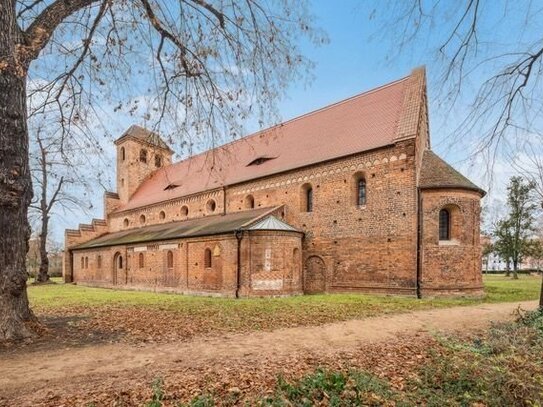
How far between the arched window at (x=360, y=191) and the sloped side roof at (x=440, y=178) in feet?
8.78

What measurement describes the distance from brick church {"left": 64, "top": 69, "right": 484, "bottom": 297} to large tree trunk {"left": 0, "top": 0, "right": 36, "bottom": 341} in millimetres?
6259

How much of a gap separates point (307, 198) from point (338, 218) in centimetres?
255

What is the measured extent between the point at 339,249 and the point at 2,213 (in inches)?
572

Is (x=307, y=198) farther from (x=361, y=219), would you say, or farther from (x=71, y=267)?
(x=71, y=267)

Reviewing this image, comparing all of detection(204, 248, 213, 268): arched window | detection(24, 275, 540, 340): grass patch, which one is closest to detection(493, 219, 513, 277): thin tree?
detection(24, 275, 540, 340): grass patch

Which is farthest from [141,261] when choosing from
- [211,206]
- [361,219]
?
[361,219]

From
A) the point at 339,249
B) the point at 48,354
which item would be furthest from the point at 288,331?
the point at 339,249

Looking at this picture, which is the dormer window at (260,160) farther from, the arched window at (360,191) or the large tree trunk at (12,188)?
the large tree trunk at (12,188)

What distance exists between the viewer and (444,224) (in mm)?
17578

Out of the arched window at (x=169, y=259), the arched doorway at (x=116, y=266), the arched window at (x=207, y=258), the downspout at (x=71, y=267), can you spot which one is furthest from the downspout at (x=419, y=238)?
A: the downspout at (x=71, y=267)

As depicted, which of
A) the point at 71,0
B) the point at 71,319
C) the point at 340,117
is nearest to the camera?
the point at 71,0

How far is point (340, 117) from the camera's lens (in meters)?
22.2

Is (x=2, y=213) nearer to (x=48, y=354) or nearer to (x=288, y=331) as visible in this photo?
(x=48, y=354)

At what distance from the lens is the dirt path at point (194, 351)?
5648 mm
